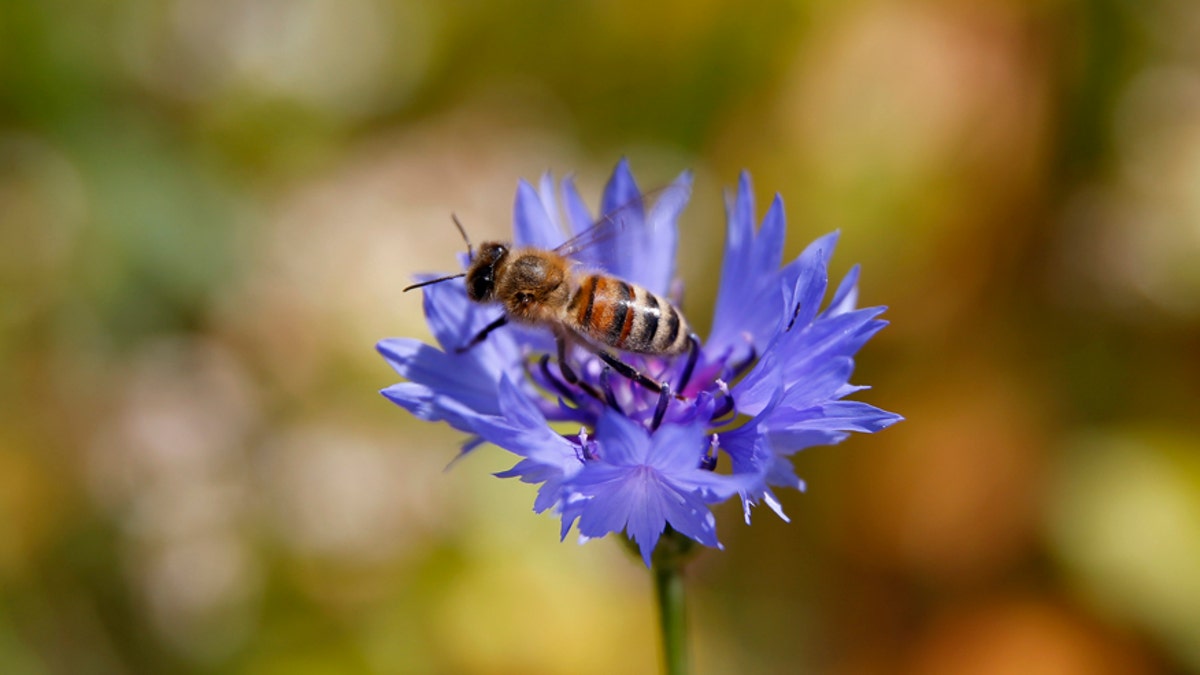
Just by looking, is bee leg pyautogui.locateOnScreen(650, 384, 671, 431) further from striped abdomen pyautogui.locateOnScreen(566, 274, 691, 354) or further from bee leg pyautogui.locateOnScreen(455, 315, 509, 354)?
bee leg pyautogui.locateOnScreen(455, 315, 509, 354)

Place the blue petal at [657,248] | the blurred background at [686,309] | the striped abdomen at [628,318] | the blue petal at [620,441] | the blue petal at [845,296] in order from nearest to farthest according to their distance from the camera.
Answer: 1. the blue petal at [620,441]
2. the blue petal at [845,296]
3. the striped abdomen at [628,318]
4. the blue petal at [657,248]
5. the blurred background at [686,309]

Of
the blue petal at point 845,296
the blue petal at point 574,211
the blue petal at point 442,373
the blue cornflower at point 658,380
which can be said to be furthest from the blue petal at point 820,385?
the blue petal at point 574,211

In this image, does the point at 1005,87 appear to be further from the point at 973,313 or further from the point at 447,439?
the point at 447,439

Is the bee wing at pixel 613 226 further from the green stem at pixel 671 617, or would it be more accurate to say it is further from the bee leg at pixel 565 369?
the green stem at pixel 671 617

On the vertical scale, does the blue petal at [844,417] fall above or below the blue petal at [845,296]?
below

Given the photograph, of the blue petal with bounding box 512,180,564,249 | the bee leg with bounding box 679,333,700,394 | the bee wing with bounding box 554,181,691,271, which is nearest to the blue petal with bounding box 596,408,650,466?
the bee leg with bounding box 679,333,700,394

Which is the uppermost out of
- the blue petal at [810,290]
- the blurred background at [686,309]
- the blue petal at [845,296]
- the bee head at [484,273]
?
the blue petal at [810,290]

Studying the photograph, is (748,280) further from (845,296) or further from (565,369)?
(565,369)
